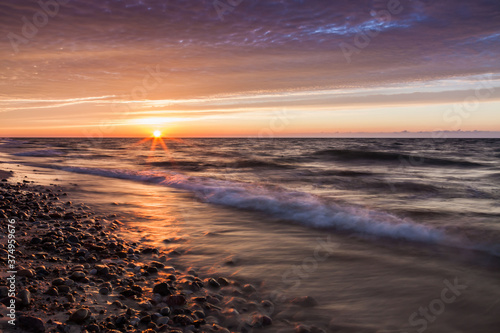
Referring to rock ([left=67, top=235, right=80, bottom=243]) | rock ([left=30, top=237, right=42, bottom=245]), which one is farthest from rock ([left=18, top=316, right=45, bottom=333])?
rock ([left=67, top=235, right=80, bottom=243])

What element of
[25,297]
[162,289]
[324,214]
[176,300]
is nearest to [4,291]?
[25,297]

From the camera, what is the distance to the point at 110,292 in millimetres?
4227

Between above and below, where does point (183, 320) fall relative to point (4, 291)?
below

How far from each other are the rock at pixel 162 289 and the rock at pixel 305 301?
172 cm

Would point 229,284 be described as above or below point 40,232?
below

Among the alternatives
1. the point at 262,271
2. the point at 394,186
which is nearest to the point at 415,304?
the point at 262,271

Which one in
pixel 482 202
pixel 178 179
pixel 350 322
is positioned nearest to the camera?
pixel 350 322

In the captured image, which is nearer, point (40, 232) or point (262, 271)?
point (262, 271)

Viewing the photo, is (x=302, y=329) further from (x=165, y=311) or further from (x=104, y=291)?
(x=104, y=291)

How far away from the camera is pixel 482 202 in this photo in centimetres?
1153

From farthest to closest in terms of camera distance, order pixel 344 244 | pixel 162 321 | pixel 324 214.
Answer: pixel 324 214 → pixel 344 244 → pixel 162 321

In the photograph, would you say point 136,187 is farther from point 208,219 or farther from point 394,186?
point 394,186

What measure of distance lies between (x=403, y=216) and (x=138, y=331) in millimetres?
8177

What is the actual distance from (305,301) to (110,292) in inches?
103
